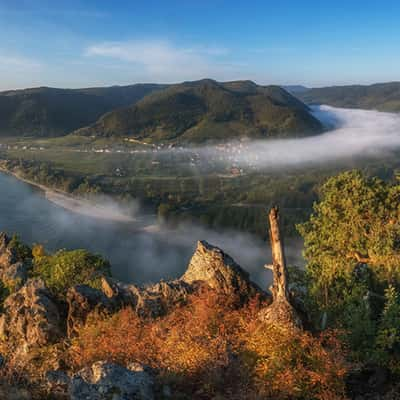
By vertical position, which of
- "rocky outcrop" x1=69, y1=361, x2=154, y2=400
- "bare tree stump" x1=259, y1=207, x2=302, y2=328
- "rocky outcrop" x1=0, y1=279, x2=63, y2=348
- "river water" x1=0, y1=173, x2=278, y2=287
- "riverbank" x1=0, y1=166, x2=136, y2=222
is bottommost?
"river water" x1=0, y1=173, x2=278, y2=287

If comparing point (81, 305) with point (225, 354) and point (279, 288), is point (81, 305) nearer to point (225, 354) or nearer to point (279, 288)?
point (225, 354)

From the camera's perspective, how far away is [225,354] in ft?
45.8

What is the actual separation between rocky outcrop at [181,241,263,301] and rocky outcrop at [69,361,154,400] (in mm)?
8868

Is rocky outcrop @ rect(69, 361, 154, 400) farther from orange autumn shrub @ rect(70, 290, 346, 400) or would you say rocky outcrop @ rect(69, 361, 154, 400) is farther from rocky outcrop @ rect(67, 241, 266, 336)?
rocky outcrop @ rect(67, 241, 266, 336)

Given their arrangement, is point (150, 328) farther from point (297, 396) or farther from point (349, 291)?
point (349, 291)

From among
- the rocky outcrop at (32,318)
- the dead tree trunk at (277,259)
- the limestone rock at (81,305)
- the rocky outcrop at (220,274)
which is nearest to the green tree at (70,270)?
the rocky outcrop at (32,318)

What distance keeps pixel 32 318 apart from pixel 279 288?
39.9 ft

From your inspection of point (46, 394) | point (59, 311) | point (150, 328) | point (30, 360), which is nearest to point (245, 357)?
point (150, 328)

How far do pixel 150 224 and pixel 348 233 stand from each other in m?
97.4

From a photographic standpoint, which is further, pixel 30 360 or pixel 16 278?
pixel 16 278

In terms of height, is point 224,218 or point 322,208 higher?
point 322,208

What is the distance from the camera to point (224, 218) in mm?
129375

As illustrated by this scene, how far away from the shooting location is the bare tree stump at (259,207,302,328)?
575 inches

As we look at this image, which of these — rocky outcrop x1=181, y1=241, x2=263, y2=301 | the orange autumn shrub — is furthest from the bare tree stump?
rocky outcrop x1=181, y1=241, x2=263, y2=301
